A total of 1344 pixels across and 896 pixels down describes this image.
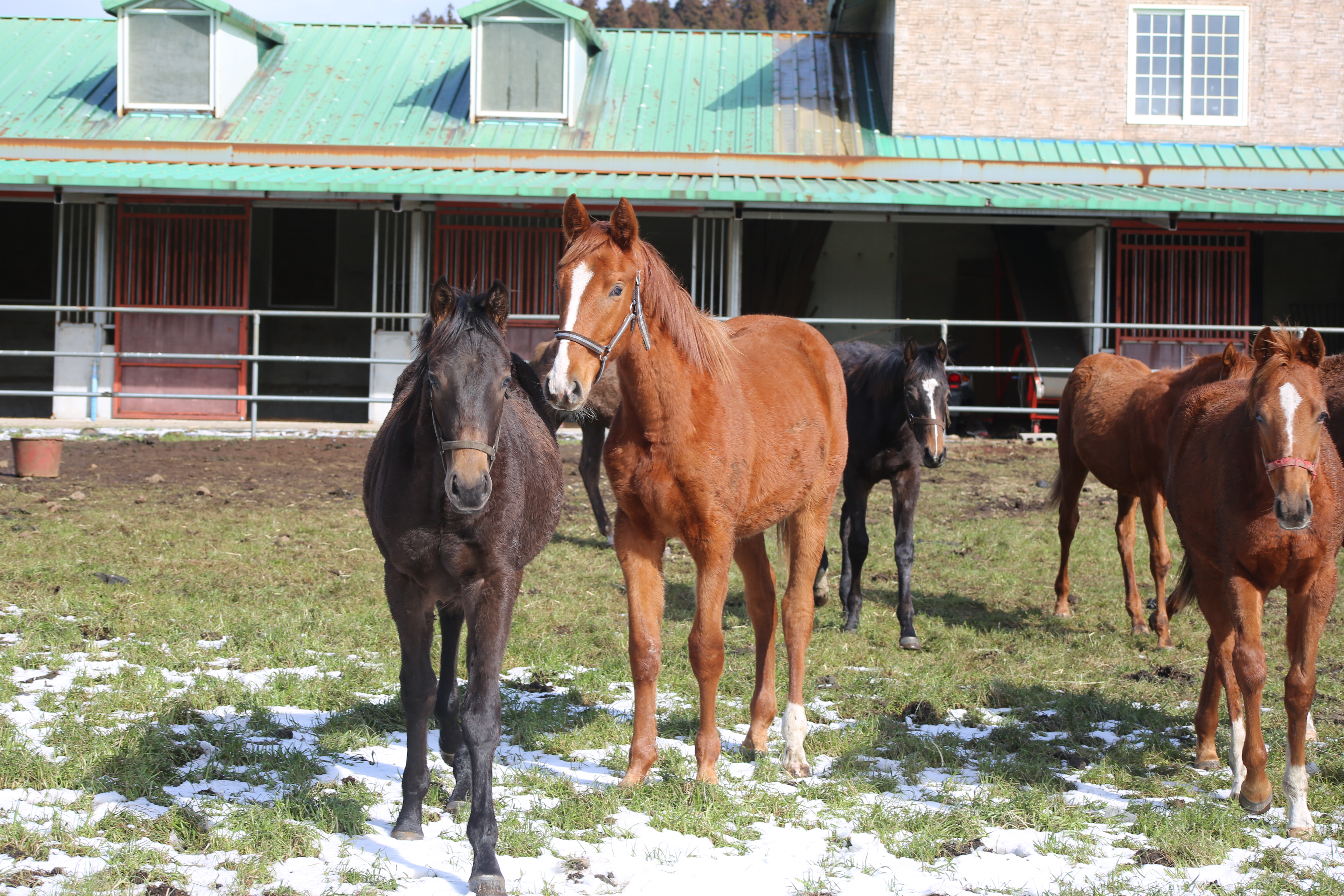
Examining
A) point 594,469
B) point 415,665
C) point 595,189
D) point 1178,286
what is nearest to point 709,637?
point 415,665

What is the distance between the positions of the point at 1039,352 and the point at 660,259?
1242cm

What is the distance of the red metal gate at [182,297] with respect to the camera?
15.6 metres

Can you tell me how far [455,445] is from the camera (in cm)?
334

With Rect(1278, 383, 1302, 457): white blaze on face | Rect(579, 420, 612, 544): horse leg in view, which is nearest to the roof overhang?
Rect(579, 420, 612, 544): horse leg

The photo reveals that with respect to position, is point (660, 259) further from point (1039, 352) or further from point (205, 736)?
point (1039, 352)

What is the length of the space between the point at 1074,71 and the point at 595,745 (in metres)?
15.9

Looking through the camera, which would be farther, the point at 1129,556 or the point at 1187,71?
the point at 1187,71

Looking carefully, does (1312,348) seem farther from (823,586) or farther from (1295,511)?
(823,586)

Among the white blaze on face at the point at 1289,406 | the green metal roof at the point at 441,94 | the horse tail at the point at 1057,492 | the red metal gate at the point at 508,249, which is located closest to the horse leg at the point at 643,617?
the white blaze on face at the point at 1289,406

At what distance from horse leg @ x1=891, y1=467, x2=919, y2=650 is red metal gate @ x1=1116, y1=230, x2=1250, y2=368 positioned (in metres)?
9.68

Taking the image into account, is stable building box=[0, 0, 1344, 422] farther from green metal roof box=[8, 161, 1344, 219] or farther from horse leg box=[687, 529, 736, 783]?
horse leg box=[687, 529, 736, 783]

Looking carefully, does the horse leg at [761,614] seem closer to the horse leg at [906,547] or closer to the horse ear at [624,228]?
the horse ear at [624,228]

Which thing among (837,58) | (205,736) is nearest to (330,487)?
(205,736)

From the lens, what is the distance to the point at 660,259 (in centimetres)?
432
